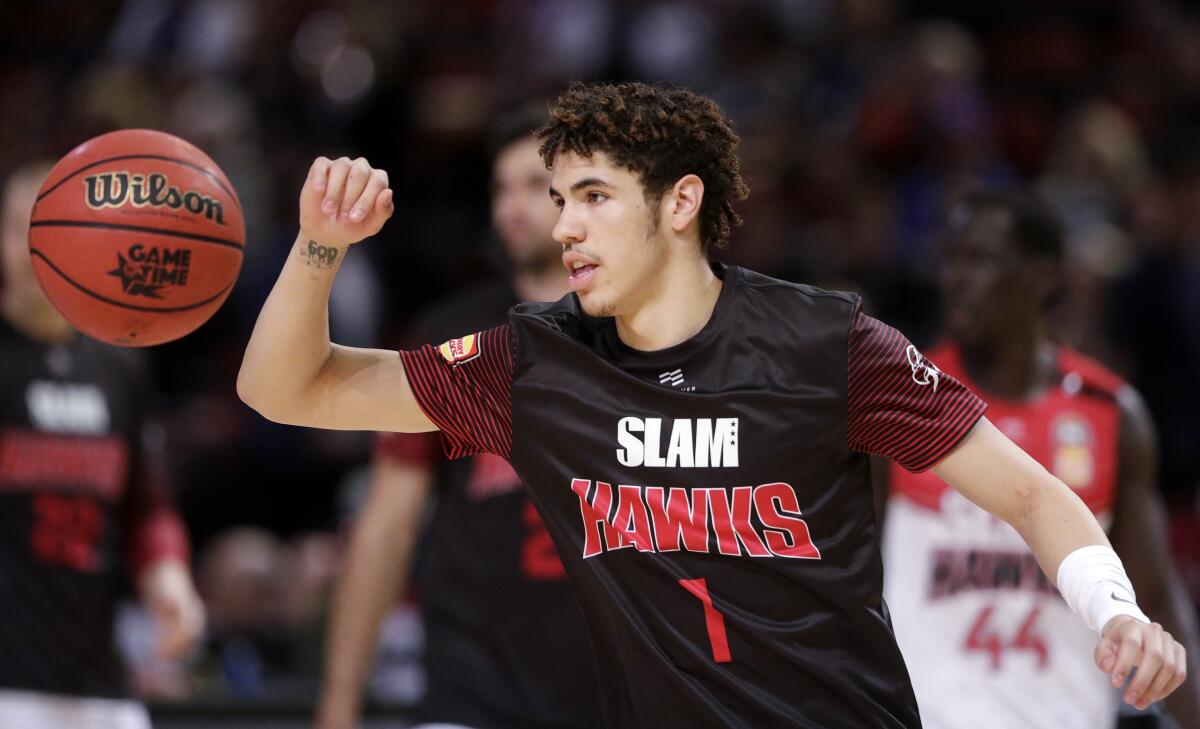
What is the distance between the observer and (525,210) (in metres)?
5.41

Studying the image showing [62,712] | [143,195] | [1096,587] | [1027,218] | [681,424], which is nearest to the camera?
[1096,587]

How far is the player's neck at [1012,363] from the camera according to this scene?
5375 millimetres

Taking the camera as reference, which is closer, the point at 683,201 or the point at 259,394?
the point at 259,394

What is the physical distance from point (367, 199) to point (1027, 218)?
2969 millimetres

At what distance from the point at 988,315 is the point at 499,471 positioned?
1.80 metres

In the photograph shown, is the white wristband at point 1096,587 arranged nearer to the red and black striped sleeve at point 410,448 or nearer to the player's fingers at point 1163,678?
the player's fingers at point 1163,678

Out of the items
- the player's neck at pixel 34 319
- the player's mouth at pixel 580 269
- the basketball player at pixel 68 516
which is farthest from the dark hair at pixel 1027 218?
the player's neck at pixel 34 319

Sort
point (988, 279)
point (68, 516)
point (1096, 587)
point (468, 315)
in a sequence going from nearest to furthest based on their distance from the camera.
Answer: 1. point (1096, 587)
2. point (468, 315)
3. point (988, 279)
4. point (68, 516)

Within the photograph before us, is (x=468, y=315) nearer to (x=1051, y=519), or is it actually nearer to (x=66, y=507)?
(x=66, y=507)

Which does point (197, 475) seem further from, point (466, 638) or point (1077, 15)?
point (1077, 15)

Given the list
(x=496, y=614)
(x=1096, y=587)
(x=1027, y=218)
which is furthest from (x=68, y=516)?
(x=1096, y=587)

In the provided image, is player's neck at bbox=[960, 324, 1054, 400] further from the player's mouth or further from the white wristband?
the player's mouth

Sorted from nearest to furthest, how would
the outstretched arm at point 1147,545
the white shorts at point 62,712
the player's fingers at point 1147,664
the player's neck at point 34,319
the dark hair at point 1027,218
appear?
the player's fingers at point 1147,664 < the outstretched arm at point 1147,545 < the dark hair at point 1027,218 < the white shorts at point 62,712 < the player's neck at point 34,319

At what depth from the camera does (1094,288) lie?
926 cm
